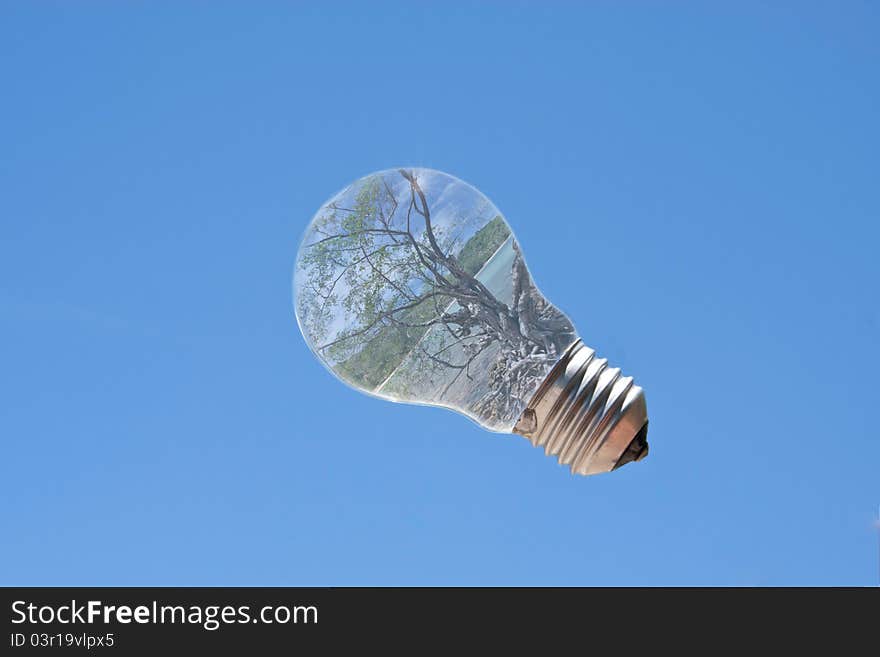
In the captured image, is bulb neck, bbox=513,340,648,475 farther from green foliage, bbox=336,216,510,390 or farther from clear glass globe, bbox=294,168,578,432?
green foliage, bbox=336,216,510,390

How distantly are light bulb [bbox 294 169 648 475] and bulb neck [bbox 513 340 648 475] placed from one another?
0.10 m

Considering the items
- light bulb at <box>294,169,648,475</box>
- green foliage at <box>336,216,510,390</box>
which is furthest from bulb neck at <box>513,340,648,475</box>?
green foliage at <box>336,216,510,390</box>

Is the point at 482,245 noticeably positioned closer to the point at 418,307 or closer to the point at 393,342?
the point at 418,307

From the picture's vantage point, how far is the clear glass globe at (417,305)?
4.32 m

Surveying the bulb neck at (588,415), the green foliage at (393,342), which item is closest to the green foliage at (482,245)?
the green foliage at (393,342)

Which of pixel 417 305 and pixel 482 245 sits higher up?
pixel 482 245

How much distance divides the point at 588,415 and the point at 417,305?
72 centimetres

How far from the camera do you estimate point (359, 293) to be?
14.2ft

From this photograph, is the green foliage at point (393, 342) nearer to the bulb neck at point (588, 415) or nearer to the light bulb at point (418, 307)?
the light bulb at point (418, 307)

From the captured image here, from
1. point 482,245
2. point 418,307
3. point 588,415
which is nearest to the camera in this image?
point 588,415

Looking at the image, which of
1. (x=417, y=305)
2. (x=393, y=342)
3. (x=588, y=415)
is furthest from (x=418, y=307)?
(x=588, y=415)

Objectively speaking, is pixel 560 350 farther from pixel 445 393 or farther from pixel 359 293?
pixel 359 293

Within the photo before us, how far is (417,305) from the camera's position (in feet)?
14.2

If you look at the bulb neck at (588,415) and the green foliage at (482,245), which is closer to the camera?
the bulb neck at (588,415)
